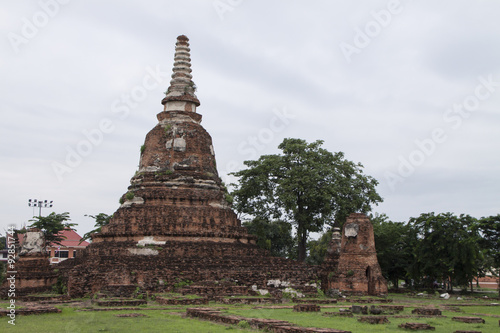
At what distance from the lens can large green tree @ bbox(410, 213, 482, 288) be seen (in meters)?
35.9

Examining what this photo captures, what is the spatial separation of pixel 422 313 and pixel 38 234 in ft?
71.3

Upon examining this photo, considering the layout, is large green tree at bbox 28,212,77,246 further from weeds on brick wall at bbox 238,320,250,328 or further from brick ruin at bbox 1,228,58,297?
weeds on brick wall at bbox 238,320,250,328

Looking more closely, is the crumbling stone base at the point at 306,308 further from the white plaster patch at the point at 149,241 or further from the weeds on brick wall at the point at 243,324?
the white plaster patch at the point at 149,241

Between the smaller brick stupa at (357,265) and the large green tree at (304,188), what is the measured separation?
642cm

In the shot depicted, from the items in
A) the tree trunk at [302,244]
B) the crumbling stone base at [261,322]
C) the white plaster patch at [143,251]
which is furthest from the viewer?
the tree trunk at [302,244]

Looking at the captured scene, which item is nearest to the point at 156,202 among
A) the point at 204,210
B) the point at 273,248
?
the point at 204,210

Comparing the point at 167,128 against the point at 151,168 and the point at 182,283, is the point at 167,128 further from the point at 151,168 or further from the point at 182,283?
the point at 182,283

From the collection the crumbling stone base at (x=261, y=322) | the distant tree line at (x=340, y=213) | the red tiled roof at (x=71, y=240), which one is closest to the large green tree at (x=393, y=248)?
the distant tree line at (x=340, y=213)

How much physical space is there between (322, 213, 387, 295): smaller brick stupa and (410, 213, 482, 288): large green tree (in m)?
6.70

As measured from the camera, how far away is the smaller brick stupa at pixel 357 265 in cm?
3181

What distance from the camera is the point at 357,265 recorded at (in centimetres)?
3222

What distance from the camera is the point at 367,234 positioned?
32500 mm

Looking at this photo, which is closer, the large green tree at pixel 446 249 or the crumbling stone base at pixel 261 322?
the crumbling stone base at pixel 261 322

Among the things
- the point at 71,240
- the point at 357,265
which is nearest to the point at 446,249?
the point at 357,265
